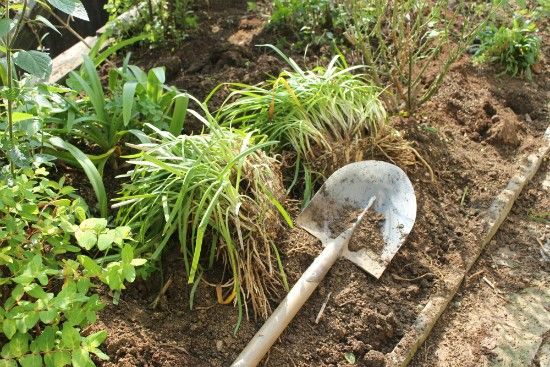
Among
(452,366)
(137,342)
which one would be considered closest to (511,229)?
(452,366)

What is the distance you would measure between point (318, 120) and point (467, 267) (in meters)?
1.02

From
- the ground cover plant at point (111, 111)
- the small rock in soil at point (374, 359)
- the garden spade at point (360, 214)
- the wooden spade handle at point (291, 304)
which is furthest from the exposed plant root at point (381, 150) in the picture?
the small rock in soil at point (374, 359)

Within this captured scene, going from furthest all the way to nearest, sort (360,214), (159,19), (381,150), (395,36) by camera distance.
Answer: (159,19)
(395,36)
(381,150)
(360,214)

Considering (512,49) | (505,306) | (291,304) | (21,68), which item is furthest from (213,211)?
(512,49)

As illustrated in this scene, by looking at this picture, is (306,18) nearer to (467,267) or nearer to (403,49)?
(403,49)

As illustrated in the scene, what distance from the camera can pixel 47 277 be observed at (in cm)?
247

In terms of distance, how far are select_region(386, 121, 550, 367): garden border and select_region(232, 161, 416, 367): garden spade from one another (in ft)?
0.91

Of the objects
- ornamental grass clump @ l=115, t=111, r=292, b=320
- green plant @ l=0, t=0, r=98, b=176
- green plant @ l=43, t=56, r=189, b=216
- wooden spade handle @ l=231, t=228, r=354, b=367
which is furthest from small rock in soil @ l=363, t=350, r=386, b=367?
green plant @ l=0, t=0, r=98, b=176

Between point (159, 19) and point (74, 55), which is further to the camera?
point (159, 19)

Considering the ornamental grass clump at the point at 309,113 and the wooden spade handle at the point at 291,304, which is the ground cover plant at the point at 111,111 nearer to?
the ornamental grass clump at the point at 309,113

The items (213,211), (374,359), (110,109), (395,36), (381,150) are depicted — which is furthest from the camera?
(395,36)

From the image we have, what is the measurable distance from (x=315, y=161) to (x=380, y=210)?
1.34ft

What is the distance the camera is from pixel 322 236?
3215 millimetres

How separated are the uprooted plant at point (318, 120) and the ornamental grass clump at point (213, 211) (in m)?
0.37
